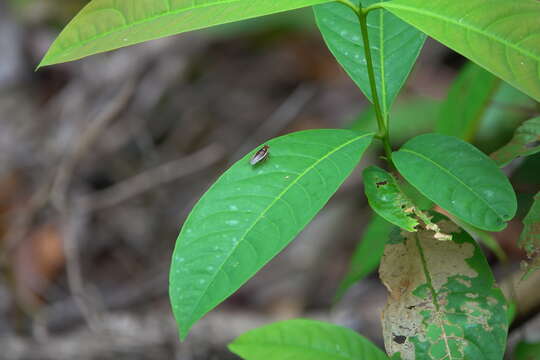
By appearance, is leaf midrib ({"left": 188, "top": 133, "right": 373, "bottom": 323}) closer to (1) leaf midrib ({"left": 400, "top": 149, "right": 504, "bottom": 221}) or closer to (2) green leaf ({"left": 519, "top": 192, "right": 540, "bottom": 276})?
(1) leaf midrib ({"left": 400, "top": 149, "right": 504, "bottom": 221})

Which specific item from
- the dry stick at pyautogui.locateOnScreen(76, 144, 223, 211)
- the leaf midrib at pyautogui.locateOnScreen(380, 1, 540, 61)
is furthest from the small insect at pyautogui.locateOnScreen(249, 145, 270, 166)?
A: the dry stick at pyautogui.locateOnScreen(76, 144, 223, 211)

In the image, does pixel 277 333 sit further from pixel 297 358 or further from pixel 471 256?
pixel 471 256

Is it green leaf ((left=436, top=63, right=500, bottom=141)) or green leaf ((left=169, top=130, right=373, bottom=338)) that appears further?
green leaf ((left=436, top=63, right=500, bottom=141))

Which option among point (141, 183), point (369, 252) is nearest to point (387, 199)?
point (369, 252)

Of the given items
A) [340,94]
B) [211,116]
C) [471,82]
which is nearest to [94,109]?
[211,116]

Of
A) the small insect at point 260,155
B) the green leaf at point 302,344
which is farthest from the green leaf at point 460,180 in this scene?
the green leaf at point 302,344

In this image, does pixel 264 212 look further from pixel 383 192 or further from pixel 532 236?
pixel 532 236
